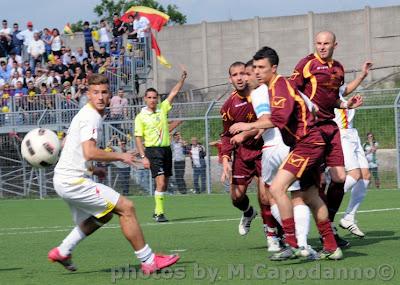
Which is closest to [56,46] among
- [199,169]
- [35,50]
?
[35,50]

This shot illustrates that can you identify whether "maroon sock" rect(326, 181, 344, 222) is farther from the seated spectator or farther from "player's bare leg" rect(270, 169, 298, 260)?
the seated spectator

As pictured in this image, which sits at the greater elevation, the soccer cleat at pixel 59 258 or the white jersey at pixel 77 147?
the white jersey at pixel 77 147

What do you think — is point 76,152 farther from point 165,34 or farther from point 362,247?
point 165,34

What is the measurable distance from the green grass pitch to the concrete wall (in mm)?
18039

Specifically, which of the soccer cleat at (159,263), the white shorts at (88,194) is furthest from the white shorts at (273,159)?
the white shorts at (88,194)

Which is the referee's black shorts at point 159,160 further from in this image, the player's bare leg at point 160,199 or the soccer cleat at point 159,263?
the soccer cleat at point 159,263

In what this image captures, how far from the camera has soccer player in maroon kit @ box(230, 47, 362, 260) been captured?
9836 mm

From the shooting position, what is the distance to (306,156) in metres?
9.98

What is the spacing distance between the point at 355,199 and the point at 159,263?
4.26 m

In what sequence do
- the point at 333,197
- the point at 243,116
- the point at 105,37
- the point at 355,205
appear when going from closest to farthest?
1. the point at 333,197
2. the point at 243,116
3. the point at 355,205
4. the point at 105,37

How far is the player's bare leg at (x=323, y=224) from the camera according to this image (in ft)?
33.0

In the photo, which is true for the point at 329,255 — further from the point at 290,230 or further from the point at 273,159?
the point at 273,159

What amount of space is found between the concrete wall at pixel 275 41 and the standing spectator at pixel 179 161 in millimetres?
11490

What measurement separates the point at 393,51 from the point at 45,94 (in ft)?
46.5
